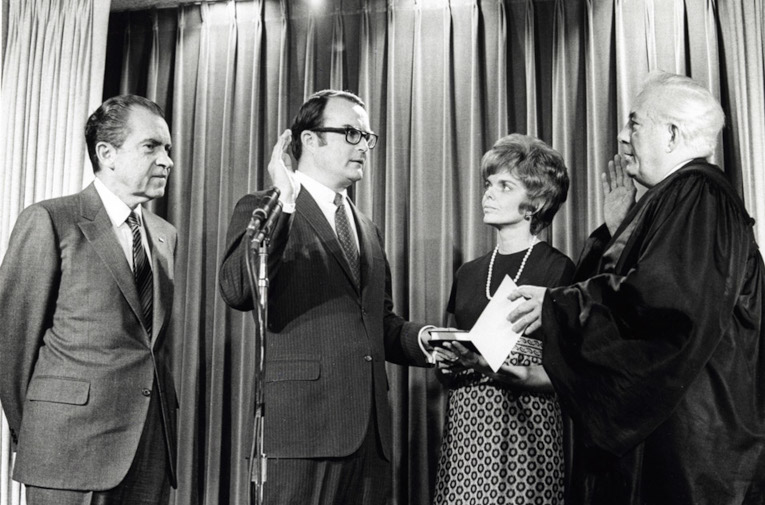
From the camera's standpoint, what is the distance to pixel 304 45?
417cm

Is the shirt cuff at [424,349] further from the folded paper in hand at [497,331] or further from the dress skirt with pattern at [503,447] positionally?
the folded paper in hand at [497,331]

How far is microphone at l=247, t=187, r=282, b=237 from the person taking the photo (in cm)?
203

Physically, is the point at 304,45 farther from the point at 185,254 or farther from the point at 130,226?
the point at 130,226

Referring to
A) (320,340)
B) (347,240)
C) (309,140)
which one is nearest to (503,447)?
(320,340)

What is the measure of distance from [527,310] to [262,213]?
2.94 feet

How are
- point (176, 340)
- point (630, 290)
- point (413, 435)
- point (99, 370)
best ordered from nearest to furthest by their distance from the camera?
point (630, 290), point (99, 370), point (413, 435), point (176, 340)

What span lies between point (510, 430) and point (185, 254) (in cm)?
204

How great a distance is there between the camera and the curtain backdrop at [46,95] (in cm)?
401

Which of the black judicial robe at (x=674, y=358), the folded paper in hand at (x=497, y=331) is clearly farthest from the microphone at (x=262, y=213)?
the black judicial robe at (x=674, y=358)

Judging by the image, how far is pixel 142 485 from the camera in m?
2.67

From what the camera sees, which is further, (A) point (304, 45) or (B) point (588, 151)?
(A) point (304, 45)


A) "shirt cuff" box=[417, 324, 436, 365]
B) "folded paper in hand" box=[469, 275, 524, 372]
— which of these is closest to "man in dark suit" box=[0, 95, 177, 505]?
"shirt cuff" box=[417, 324, 436, 365]

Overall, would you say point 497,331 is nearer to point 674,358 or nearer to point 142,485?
point 674,358

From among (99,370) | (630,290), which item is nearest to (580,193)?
(630,290)
